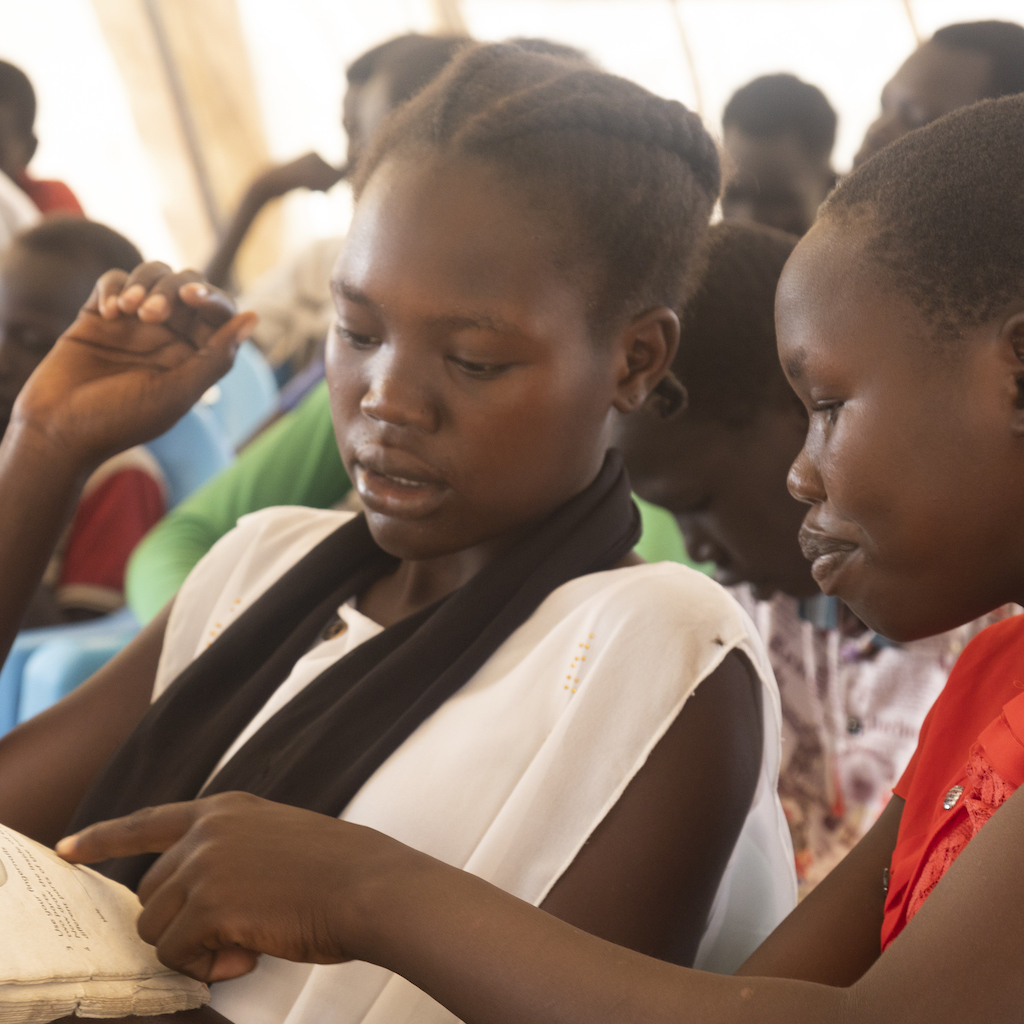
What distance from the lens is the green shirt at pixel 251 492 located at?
200 cm

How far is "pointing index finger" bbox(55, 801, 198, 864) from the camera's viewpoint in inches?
Answer: 30.6

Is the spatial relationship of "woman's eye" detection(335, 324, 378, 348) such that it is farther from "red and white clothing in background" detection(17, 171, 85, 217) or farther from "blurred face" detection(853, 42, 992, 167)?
"red and white clothing in background" detection(17, 171, 85, 217)

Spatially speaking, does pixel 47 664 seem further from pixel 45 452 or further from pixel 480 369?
pixel 480 369

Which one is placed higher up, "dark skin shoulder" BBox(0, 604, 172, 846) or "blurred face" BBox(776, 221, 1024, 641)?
"blurred face" BBox(776, 221, 1024, 641)

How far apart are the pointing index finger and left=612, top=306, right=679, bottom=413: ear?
50 cm

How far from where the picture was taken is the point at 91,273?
88.3 inches

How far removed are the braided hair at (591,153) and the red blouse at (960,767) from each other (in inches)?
15.8

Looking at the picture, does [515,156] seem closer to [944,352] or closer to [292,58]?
[944,352]

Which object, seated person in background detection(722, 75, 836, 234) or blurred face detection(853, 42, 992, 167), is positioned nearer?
blurred face detection(853, 42, 992, 167)

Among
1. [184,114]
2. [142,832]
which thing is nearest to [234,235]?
[184,114]

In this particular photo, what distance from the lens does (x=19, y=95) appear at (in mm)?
3586

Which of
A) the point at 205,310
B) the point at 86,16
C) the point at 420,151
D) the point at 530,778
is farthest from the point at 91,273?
the point at 86,16

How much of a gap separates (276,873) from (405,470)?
0.37m

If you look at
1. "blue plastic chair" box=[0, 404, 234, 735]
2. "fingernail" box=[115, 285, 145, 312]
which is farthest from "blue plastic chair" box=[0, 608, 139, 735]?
"fingernail" box=[115, 285, 145, 312]
